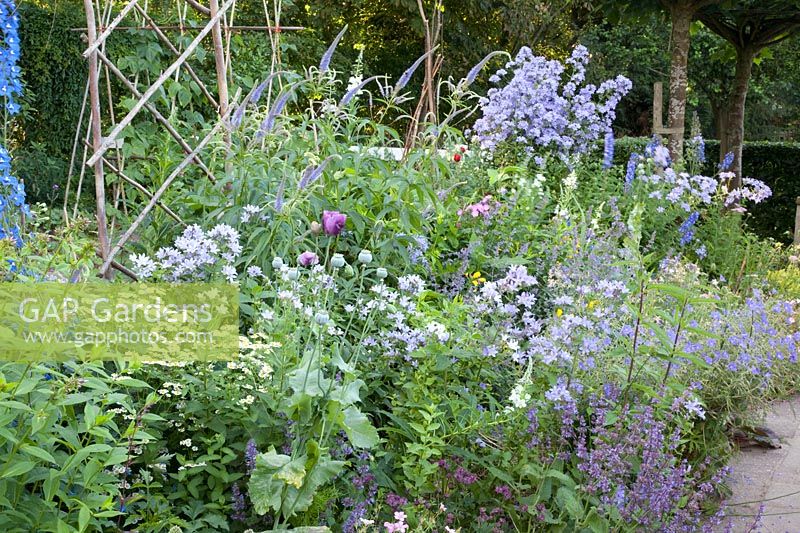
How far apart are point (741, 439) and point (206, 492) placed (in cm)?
250

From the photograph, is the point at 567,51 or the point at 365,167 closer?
the point at 365,167

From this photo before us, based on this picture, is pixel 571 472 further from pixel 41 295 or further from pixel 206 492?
pixel 41 295

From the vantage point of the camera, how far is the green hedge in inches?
398

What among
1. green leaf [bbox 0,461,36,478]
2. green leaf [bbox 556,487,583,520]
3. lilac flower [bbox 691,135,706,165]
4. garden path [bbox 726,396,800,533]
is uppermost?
lilac flower [bbox 691,135,706,165]

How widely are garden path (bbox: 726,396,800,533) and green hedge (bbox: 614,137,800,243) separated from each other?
648 centimetres

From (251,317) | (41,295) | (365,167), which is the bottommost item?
(251,317)

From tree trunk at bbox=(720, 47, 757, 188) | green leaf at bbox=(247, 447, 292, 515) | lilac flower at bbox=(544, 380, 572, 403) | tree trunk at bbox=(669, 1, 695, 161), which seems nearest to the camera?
green leaf at bbox=(247, 447, 292, 515)

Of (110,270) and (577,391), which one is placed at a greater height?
(110,270)

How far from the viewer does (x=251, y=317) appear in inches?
107

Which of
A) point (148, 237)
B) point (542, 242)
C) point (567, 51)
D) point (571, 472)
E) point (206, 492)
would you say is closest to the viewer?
point (206, 492)

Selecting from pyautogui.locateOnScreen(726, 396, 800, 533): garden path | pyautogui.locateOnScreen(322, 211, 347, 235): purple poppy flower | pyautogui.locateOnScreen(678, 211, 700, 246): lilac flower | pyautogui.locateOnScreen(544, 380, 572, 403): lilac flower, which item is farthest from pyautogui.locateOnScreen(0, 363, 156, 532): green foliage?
pyautogui.locateOnScreen(678, 211, 700, 246): lilac flower

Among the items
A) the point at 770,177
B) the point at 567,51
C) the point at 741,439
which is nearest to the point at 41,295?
the point at 741,439

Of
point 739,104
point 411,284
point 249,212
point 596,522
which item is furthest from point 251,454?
point 739,104

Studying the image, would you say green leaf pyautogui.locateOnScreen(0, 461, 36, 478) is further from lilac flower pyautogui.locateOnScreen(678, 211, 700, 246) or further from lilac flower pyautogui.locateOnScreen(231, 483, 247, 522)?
lilac flower pyautogui.locateOnScreen(678, 211, 700, 246)
